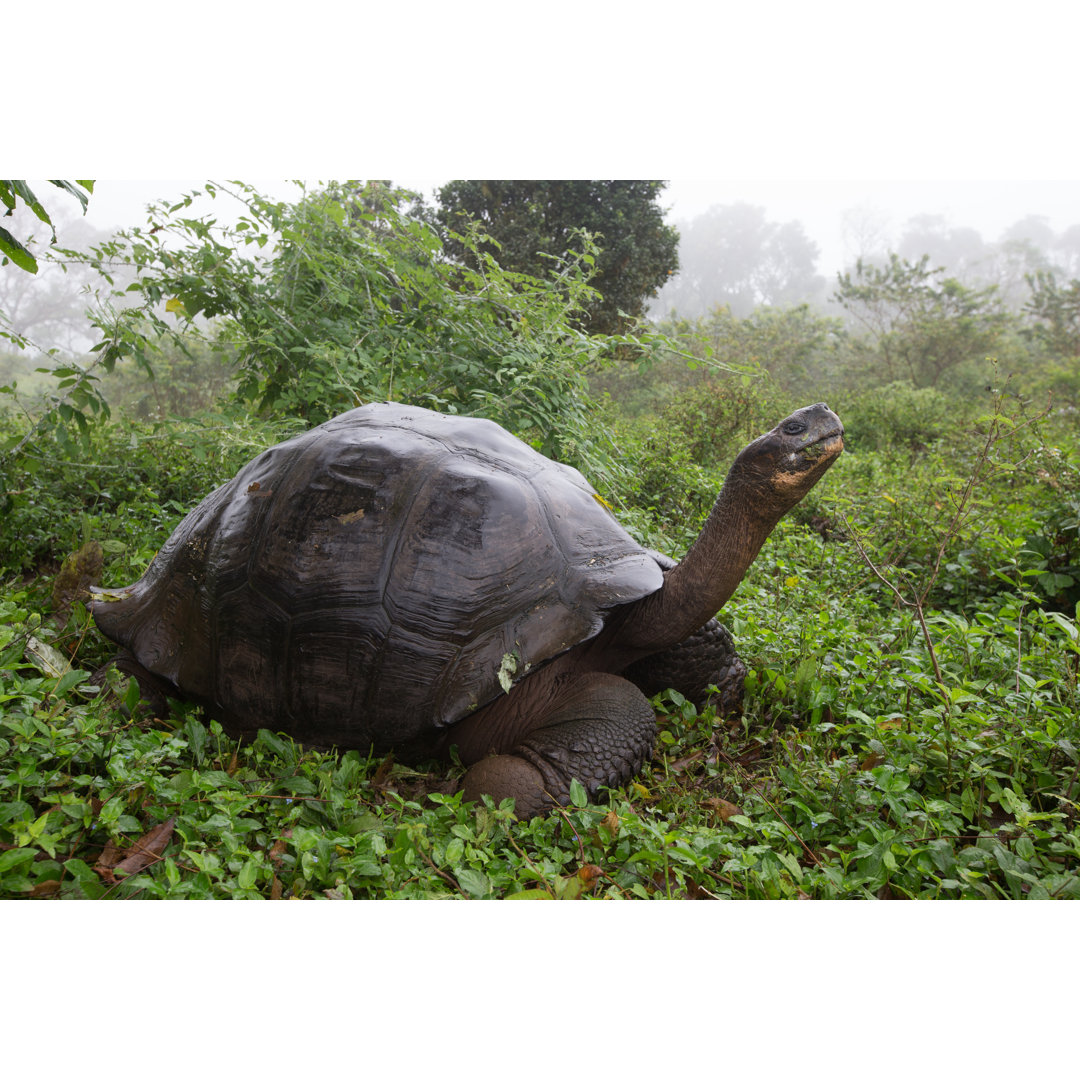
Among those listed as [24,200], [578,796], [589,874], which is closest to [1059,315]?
[578,796]

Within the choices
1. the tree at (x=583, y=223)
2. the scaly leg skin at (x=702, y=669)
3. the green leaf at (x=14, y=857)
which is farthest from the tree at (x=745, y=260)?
the green leaf at (x=14, y=857)

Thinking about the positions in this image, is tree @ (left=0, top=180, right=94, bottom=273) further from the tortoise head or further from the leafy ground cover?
the tortoise head

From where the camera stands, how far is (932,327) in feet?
62.7

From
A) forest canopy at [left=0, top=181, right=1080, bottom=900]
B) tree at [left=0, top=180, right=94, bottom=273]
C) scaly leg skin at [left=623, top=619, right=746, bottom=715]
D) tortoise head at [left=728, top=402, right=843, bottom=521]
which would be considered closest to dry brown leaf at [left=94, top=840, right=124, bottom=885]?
forest canopy at [left=0, top=181, right=1080, bottom=900]

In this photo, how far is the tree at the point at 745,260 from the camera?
209 ft

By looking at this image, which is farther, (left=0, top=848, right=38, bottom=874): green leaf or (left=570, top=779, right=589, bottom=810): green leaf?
(left=570, top=779, right=589, bottom=810): green leaf

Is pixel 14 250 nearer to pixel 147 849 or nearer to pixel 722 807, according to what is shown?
pixel 147 849

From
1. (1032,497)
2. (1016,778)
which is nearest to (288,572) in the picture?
(1016,778)

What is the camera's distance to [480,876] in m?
1.84

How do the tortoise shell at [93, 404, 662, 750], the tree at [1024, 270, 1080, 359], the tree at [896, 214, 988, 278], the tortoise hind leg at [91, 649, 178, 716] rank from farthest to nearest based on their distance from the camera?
1. the tree at [896, 214, 988, 278]
2. the tree at [1024, 270, 1080, 359]
3. the tortoise hind leg at [91, 649, 178, 716]
4. the tortoise shell at [93, 404, 662, 750]

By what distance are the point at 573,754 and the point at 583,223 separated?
47.7 feet

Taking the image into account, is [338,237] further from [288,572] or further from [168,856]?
[168,856]

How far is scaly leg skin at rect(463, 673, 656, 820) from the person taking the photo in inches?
90.5

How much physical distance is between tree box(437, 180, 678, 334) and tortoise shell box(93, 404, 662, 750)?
1264 cm
